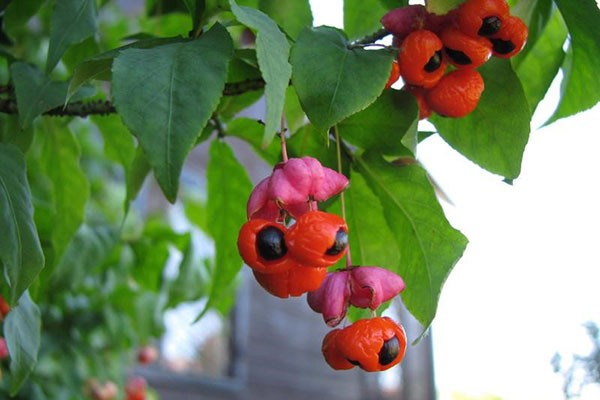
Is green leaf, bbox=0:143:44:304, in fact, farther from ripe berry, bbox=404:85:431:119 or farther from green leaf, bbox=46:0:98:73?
ripe berry, bbox=404:85:431:119

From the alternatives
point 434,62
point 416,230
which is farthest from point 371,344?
point 434,62

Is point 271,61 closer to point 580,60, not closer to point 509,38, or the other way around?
point 509,38

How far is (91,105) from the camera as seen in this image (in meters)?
0.78

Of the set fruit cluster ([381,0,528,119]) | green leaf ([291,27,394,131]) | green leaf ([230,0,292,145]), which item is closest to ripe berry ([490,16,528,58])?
fruit cluster ([381,0,528,119])

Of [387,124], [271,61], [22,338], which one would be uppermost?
[271,61]

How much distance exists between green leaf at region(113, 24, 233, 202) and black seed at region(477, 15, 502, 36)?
0.21 m

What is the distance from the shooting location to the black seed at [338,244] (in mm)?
582

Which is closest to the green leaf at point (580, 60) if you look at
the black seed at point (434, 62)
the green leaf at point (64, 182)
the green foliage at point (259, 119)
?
the green foliage at point (259, 119)

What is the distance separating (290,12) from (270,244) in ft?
1.05

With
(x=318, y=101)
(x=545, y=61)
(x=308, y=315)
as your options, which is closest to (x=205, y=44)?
(x=318, y=101)

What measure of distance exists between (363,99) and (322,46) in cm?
6

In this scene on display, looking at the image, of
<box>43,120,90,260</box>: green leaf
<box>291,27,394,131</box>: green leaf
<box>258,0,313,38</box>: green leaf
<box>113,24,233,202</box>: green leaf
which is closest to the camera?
<box>113,24,233,202</box>: green leaf

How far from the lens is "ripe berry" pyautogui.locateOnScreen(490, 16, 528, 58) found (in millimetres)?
672

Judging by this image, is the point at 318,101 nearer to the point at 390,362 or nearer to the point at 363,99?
the point at 363,99
